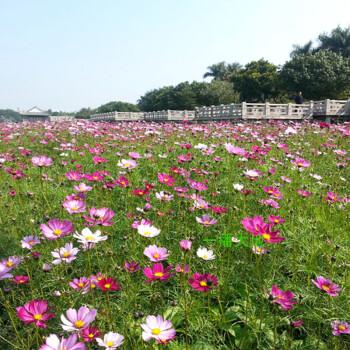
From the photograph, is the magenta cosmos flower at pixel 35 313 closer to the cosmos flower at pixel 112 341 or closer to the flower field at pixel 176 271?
the flower field at pixel 176 271

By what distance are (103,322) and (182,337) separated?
1.00 feet

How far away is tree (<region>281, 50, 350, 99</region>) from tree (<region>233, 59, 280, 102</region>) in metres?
4.50

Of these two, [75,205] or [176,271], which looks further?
[75,205]

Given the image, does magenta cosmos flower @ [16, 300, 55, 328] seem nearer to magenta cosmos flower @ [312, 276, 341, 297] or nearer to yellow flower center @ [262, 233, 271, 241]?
yellow flower center @ [262, 233, 271, 241]

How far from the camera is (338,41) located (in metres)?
35.1

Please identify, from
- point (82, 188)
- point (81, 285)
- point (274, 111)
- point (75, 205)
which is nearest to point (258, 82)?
point (274, 111)

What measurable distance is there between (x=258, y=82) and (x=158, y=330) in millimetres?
35462

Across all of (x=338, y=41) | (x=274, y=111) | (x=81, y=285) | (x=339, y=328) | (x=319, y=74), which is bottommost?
(x=339, y=328)

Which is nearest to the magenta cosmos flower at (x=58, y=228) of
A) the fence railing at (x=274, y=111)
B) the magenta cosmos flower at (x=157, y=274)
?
the magenta cosmos flower at (x=157, y=274)

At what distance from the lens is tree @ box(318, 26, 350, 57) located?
3497 cm

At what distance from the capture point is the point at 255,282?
161 centimetres

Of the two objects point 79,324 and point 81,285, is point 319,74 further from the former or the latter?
point 79,324

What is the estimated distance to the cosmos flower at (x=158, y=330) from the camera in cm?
91

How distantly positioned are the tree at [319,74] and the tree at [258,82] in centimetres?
450
